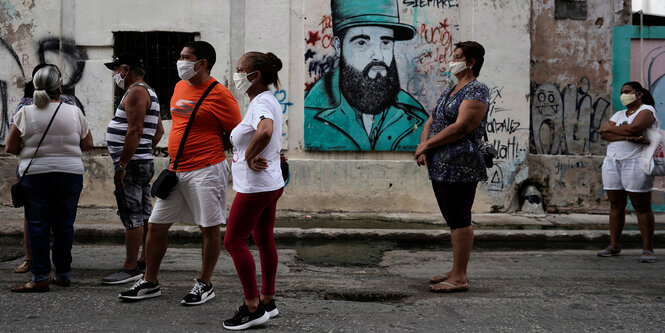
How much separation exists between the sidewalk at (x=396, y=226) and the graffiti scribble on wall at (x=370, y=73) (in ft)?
4.05

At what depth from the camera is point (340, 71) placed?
372 inches

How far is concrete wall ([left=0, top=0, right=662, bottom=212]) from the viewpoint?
30.8 ft

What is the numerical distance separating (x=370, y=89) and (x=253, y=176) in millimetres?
5995

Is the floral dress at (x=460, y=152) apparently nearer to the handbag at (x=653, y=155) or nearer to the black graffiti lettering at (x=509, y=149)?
the handbag at (x=653, y=155)

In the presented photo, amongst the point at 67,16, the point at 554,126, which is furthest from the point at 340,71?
the point at 67,16

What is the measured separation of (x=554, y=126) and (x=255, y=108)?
290 inches

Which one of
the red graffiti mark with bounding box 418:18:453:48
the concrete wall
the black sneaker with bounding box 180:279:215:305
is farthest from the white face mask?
the red graffiti mark with bounding box 418:18:453:48

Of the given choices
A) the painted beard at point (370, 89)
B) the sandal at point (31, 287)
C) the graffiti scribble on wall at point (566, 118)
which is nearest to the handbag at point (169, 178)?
the sandal at point (31, 287)

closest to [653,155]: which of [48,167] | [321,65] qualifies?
[321,65]

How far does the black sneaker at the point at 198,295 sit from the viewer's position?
4.26m

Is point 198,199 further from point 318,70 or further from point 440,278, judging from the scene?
point 318,70

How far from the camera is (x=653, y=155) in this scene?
6375 mm

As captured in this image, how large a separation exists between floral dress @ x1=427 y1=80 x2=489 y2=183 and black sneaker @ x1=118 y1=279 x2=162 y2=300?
2.24 metres

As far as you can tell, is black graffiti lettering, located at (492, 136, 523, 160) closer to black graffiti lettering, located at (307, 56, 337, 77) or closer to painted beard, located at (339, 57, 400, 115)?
painted beard, located at (339, 57, 400, 115)
